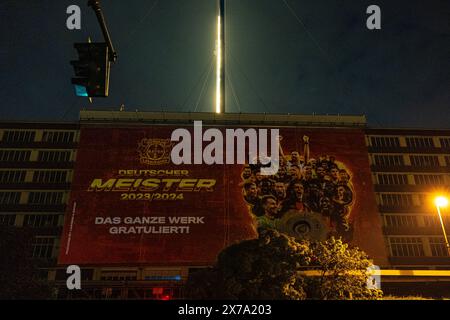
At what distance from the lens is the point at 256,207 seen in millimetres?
55438

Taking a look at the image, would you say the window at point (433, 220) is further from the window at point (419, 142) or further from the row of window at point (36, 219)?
the row of window at point (36, 219)

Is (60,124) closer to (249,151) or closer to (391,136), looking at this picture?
(249,151)

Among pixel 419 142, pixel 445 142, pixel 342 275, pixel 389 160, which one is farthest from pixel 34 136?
pixel 445 142

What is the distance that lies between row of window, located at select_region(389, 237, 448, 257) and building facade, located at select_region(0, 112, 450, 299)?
14 centimetres

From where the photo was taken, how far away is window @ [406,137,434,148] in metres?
61.0

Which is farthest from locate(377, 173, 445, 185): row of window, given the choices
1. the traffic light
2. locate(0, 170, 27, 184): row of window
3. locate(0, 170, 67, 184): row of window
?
the traffic light

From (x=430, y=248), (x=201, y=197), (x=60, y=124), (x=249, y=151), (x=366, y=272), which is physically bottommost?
(x=366, y=272)

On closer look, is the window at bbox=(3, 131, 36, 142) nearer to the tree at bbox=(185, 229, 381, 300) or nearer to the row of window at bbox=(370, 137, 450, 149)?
the tree at bbox=(185, 229, 381, 300)

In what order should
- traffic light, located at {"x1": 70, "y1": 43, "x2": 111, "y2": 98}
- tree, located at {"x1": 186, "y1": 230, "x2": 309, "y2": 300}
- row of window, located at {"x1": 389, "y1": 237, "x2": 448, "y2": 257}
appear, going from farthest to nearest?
row of window, located at {"x1": 389, "y1": 237, "x2": 448, "y2": 257} → tree, located at {"x1": 186, "y1": 230, "x2": 309, "y2": 300} → traffic light, located at {"x1": 70, "y1": 43, "x2": 111, "y2": 98}

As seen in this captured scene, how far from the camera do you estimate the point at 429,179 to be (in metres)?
58.9
